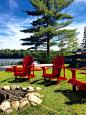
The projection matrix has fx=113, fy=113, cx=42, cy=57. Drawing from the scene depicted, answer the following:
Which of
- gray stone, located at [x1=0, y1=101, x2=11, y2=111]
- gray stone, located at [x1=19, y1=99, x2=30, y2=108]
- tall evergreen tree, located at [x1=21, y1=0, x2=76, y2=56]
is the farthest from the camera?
tall evergreen tree, located at [x1=21, y1=0, x2=76, y2=56]

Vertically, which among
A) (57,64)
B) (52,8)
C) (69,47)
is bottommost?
(57,64)

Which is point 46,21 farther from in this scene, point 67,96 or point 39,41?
point 67,96

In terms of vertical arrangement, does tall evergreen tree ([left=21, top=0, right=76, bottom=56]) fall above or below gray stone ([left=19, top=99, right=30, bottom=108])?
above

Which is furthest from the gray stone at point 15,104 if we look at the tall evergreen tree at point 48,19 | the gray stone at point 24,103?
the tall evergreen tree at point 48,19

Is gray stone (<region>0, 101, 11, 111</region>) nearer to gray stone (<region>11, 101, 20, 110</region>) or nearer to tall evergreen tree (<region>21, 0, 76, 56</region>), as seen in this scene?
gray stone (<region>11, 101, 20, 110</region>)

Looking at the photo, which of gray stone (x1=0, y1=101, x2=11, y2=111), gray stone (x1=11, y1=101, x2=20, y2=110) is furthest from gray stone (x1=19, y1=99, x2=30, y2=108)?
gray stone (x1=0, y1=101, x2=11, y2=111)

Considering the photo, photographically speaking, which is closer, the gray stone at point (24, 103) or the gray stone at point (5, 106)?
the gray stone at point (5, 106)

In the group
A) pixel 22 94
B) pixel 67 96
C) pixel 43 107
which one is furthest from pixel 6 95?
pixel 67 96

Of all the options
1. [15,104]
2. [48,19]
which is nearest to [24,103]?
[15,104]

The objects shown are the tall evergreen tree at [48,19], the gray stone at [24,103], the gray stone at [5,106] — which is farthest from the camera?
the tall evergreen tree at [48,19]

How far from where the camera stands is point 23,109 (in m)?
2.38

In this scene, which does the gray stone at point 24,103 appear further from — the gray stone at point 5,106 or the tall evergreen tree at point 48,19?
the tall evergreen tree at point 48,19

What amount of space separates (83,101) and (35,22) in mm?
14479

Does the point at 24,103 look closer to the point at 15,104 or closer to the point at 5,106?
the point at 15,104
